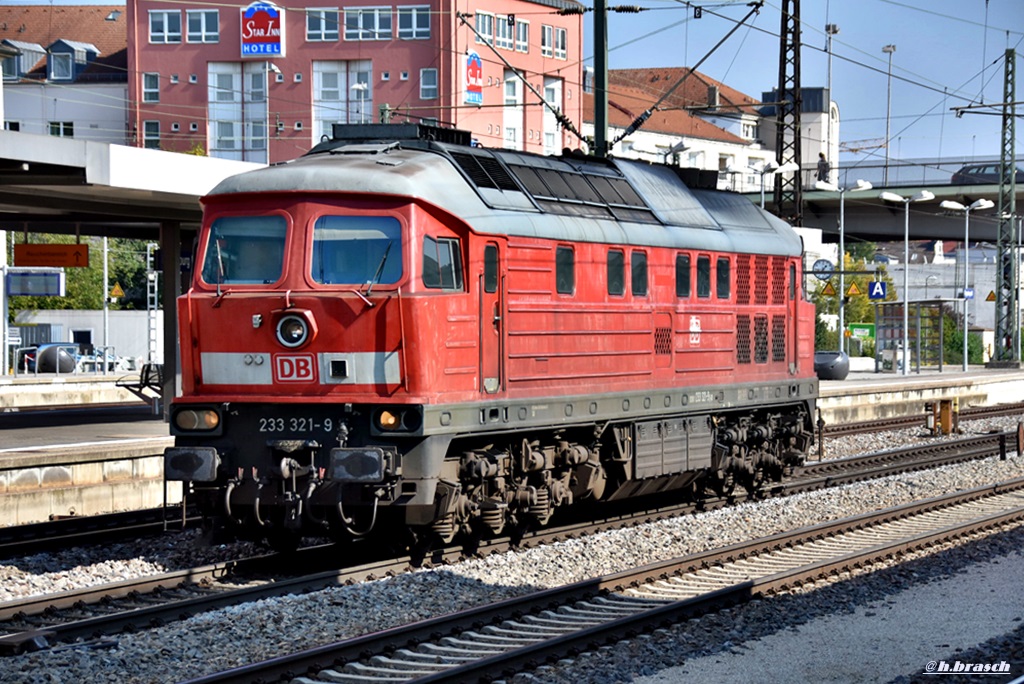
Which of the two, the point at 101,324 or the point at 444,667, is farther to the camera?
the point at 101,324

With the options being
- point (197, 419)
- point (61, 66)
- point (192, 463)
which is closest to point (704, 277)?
point (197, 419)

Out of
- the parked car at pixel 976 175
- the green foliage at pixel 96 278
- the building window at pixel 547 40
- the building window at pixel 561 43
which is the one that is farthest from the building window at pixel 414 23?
the parked car at pixel 976 175

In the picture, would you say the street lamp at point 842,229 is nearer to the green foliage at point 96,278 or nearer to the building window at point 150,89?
the green foliage at point 96,278

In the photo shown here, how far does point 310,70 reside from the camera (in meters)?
73.2

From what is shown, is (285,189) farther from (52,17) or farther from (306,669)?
(52,17)

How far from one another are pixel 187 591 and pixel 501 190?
16.9ft

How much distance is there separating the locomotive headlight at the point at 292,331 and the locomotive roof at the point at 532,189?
4.07 feet

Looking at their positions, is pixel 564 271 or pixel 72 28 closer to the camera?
pixel 564 271

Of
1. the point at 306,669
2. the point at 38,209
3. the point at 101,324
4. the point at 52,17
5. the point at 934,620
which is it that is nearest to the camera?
the point at 306,669

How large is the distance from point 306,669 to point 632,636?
278cm

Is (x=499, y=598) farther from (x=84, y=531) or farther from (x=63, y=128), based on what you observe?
(x=63, y=128)

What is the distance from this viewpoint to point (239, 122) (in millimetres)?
74625

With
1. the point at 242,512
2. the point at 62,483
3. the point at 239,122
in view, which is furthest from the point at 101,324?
the point at 242,512

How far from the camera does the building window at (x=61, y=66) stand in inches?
3201
